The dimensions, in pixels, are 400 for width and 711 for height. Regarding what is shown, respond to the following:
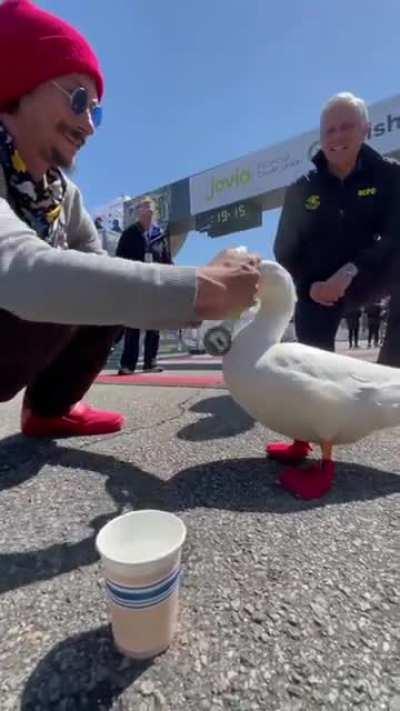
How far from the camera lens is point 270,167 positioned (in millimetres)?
10398

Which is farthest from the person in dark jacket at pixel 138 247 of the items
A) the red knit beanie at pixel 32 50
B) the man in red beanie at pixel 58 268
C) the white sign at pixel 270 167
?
the white sign at pixel 270 167

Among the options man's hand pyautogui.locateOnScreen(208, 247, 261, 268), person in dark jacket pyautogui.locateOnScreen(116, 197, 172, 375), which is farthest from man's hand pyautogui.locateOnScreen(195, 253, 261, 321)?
person in dark jacket pyautogui.locateOnScreen(116, 197, 172, 375)

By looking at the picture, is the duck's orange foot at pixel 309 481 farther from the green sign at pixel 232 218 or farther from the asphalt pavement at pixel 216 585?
the green sign at pixel 232 218

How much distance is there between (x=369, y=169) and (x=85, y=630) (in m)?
1.97

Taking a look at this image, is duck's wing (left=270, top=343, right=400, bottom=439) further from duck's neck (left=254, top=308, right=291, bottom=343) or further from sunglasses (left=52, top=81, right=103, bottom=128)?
sunglasses (left=52, top=81, right=103, bottom=128)

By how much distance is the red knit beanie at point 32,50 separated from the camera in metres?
0.98

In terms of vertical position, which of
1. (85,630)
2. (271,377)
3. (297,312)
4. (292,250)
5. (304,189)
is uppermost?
(304,189)

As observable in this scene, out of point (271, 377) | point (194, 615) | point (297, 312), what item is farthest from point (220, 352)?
point (297, 312)

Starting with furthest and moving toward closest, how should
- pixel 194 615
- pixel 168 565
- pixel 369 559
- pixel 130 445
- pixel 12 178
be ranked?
pixel 130 445 → pixel 12 178 → pixel 369 559 → pixel 194 615 → pixel 168 565

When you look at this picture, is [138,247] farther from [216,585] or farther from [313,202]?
[216,585]

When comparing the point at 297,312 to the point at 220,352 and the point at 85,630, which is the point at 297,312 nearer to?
the point at 220,352

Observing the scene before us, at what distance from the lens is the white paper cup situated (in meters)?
0.54

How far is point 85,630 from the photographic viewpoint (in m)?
0.64

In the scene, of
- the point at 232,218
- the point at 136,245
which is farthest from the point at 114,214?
the point at 136,245
